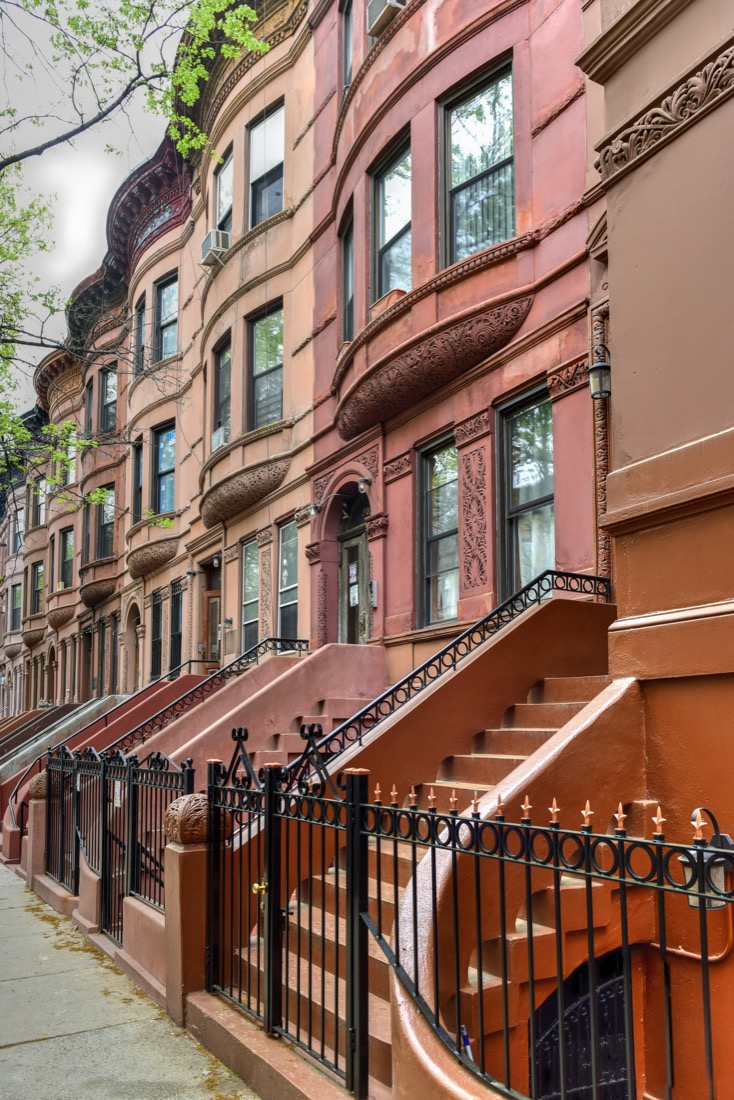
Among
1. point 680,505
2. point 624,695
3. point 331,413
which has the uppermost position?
point 331,413

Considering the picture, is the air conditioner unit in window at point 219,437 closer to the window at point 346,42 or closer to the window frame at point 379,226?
the window frame at point 379,226

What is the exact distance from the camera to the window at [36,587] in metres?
37.0

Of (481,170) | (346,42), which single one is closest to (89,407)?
(346,42)

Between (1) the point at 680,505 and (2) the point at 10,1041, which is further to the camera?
(2) the point at 10,1041

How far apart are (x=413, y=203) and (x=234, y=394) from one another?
616 centimetres

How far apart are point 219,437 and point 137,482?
276 inches

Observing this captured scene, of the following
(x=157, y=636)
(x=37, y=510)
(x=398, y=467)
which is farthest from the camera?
(x=37, y=510)

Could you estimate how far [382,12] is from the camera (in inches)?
456

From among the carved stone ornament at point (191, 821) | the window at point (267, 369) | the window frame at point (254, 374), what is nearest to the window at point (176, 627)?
the window frame at point (254, 374)

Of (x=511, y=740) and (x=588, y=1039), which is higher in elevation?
(x=511, y=740)

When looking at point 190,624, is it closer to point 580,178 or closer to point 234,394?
point 234,394

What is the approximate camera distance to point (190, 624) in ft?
63.7

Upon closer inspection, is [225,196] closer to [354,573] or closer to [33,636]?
[354,573]

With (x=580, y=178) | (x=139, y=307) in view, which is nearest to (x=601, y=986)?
(x=580, y=178)
